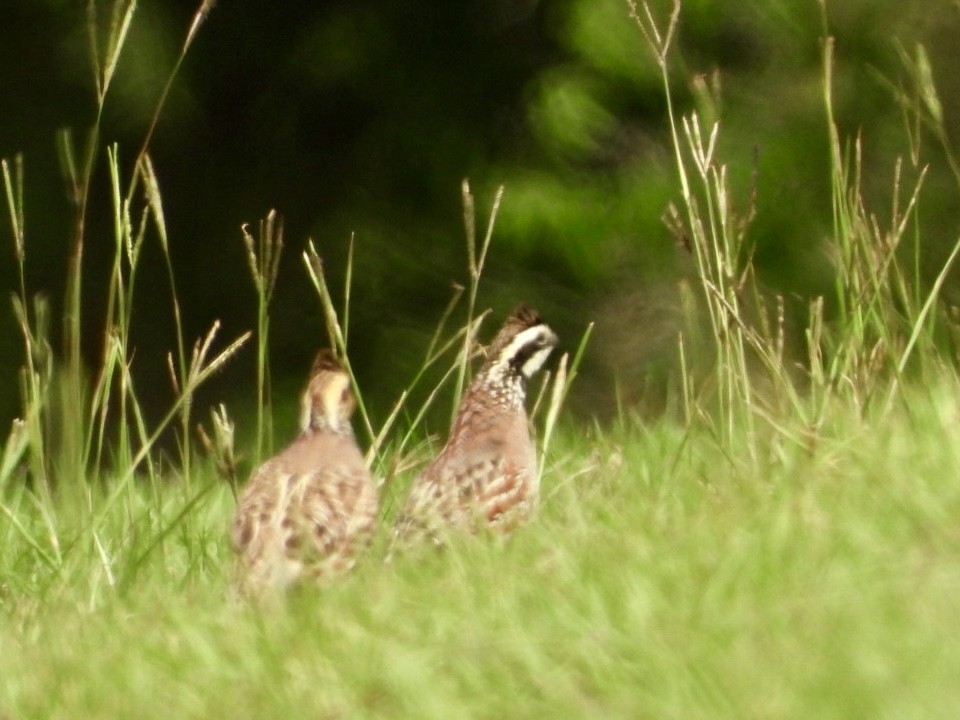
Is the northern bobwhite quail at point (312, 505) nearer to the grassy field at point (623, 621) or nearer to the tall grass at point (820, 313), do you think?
the grassy field at point (623, 621)

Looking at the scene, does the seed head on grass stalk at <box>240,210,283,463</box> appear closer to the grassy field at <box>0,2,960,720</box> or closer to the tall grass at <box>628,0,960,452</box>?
the grassy field at <box>0,2,960,720</box>

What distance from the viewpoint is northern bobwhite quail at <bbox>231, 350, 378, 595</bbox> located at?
196 inches

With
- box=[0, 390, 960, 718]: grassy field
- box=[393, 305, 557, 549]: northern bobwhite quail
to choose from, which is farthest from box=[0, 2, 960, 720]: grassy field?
box=[393, 305, 557, 549]: northern bobwhite quail

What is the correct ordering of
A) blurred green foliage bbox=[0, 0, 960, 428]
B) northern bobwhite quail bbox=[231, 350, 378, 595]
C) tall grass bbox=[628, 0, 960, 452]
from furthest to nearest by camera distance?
blurred green foliage bbox=[0, 0, 960, 428], tall grass bbox=[628, 0, 960, 452], northern bobwhite quail bbox=[231, 350, 378, 595]

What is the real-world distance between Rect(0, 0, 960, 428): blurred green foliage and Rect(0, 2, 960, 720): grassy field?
430 cm

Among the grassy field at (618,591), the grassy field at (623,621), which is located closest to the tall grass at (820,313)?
the grassy field at (618,591)

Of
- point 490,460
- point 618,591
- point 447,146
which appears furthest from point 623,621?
point 447,146

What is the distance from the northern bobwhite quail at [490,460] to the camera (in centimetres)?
543

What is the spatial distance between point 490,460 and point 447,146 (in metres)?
5.53

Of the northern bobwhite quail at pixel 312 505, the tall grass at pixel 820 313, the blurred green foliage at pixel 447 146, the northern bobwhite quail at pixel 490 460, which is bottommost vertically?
the blurred green foliage at pixel 447 146

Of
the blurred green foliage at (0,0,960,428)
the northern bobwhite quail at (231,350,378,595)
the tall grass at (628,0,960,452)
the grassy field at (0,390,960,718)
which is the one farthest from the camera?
the blurred green foliage at (0,0,960,428)

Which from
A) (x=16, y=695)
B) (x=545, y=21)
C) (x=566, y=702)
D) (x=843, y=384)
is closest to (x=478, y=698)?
(x=566, y=702)

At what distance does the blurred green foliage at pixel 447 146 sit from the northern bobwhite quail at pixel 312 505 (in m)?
4.71

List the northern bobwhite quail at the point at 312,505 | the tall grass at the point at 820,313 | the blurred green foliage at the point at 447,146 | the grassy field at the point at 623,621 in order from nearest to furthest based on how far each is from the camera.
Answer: the grassy field at the point at 623,621 → the northern bobwhite quail at the point at 312,505 → the tall grass at the point at 820,313 → the blurred green foliage at the point at 447,146
